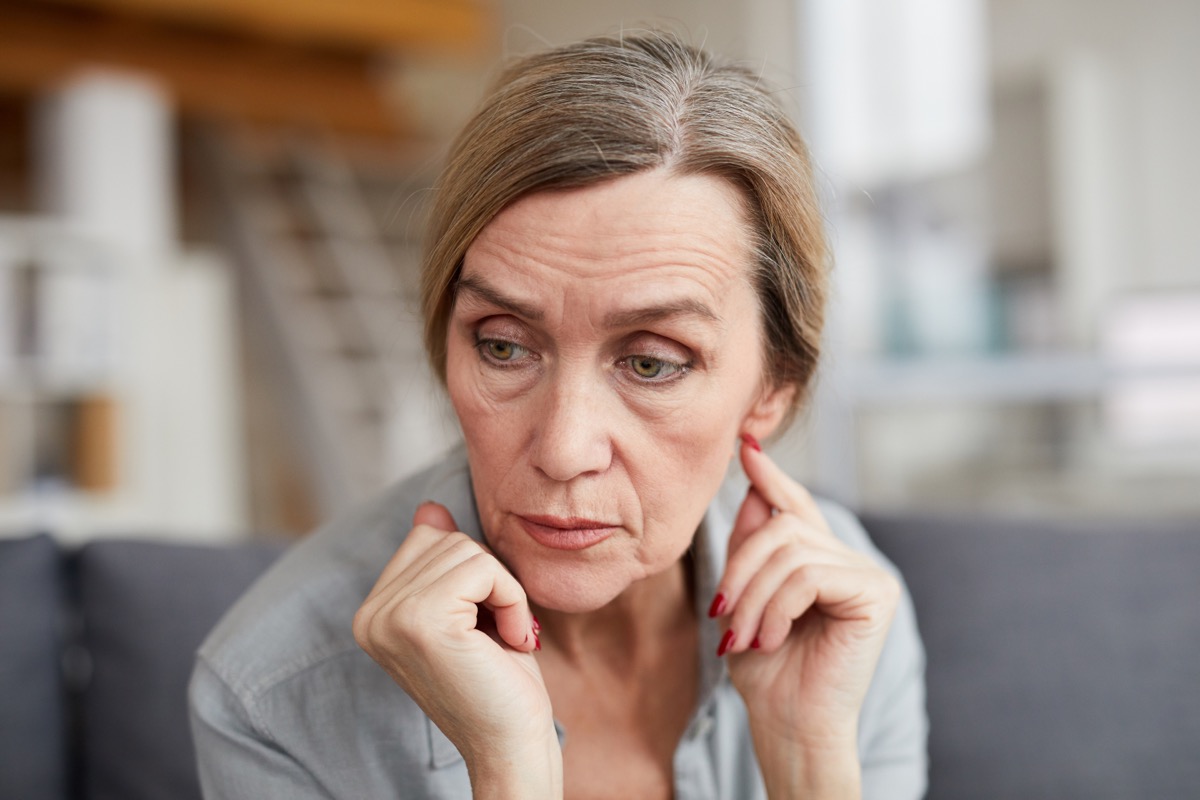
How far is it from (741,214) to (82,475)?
4.18m

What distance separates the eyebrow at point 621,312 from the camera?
42.1 inches

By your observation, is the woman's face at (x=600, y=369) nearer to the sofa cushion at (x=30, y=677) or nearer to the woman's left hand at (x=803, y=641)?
the woman's left hand at (x=803, y=641)

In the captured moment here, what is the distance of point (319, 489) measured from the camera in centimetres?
514

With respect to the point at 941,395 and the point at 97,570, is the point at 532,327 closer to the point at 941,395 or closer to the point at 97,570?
the point at 97,570

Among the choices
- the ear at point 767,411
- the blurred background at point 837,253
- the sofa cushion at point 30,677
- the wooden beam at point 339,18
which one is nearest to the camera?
the ear at point 767,411

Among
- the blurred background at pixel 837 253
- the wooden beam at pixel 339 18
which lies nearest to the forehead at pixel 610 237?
the blurred background at pixel 837 253

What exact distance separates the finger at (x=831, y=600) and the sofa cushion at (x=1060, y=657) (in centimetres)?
46

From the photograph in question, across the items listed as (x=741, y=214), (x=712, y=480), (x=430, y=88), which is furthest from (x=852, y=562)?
(x=430, y=88)

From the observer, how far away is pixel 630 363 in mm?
1110

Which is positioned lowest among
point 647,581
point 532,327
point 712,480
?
point 647,581

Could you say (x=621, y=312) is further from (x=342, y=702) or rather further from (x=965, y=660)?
(x=965, y=660)

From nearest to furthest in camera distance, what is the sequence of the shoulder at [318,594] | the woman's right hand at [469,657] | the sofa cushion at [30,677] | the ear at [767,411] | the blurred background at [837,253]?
the woman's right hand at [469,657] → the shoulder at [318,594] → the ear at [767,411] → the sofa cushion at [30,677] → the blurred background at [837,253]

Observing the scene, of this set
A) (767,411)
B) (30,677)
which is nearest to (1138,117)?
(767,411)

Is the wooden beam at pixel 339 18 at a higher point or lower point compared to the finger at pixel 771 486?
higher
